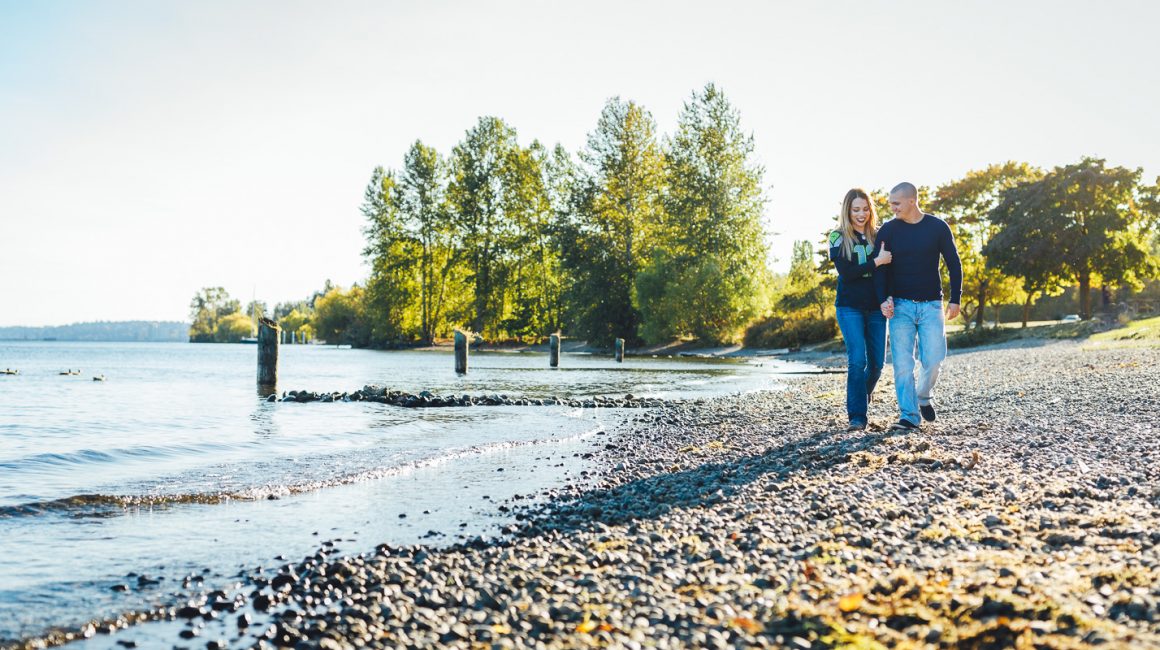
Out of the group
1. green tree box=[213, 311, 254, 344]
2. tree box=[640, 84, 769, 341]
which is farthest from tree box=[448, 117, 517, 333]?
green tree box=[213, 311, 254, 344]

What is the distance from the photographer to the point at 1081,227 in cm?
4175

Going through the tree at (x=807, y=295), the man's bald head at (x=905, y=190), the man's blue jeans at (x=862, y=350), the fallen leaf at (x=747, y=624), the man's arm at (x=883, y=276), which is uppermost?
the tree at (x=807, y=295)

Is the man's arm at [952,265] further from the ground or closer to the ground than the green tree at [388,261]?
closer to the ground

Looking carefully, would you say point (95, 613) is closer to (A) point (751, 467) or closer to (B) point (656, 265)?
(A) point (751, 467)

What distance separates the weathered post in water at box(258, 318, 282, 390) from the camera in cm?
2452

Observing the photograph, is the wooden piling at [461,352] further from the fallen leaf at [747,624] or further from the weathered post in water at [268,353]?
the fallen leaf at [747,624]

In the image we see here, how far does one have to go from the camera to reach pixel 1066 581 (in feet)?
12.2

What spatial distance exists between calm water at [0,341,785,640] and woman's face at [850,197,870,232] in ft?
13.9

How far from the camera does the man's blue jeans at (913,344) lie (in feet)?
28.4

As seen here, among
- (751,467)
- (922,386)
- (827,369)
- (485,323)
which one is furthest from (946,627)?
(485,323)

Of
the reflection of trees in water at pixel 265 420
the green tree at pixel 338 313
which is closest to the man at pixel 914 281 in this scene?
the reflection of trees in water at pixel 265 420

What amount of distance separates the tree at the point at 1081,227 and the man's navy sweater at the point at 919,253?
38715 mm

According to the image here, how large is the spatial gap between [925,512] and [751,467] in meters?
2.45

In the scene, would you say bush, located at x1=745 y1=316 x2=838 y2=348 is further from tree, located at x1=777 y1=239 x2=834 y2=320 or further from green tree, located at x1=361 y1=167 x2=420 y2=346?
green tree, located at x1=361 y1=167 x2=420 y2=346
